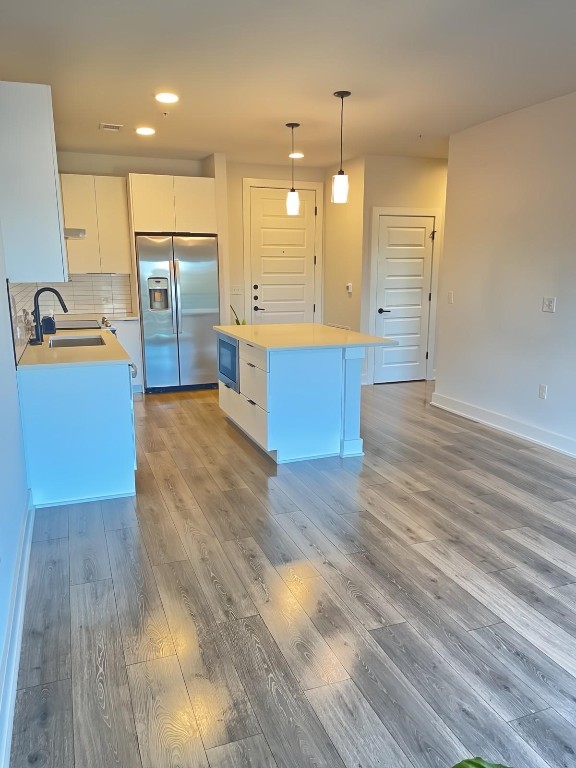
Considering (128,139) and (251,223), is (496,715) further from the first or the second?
(251,223)

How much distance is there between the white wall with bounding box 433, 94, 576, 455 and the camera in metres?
4.07

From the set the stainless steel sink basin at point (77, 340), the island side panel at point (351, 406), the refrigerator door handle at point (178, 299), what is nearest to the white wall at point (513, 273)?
the island side panel at point (351, 406)

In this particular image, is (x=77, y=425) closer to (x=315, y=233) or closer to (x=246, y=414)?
(x=246, y=414)

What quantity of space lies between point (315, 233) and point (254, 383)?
3.54 m

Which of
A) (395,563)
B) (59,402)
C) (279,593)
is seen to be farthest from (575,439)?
(59,402)

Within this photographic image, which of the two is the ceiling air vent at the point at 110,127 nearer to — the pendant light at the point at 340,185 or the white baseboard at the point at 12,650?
the pendant light at the point at 340,185

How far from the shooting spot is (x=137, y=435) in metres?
4.64

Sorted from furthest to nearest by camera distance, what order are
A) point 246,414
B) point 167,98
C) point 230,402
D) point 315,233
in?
point 315,233, point 230,402, point 246,414, point 167,98

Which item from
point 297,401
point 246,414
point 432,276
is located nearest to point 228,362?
point 246,414

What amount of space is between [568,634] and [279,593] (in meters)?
1.16

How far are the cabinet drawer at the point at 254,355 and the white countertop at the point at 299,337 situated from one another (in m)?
0.07

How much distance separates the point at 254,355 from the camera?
4.08 meters

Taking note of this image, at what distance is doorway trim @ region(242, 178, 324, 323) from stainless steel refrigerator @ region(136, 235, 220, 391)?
68 cm

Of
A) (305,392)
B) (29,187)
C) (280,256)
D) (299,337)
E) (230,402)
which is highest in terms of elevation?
(29,187)
